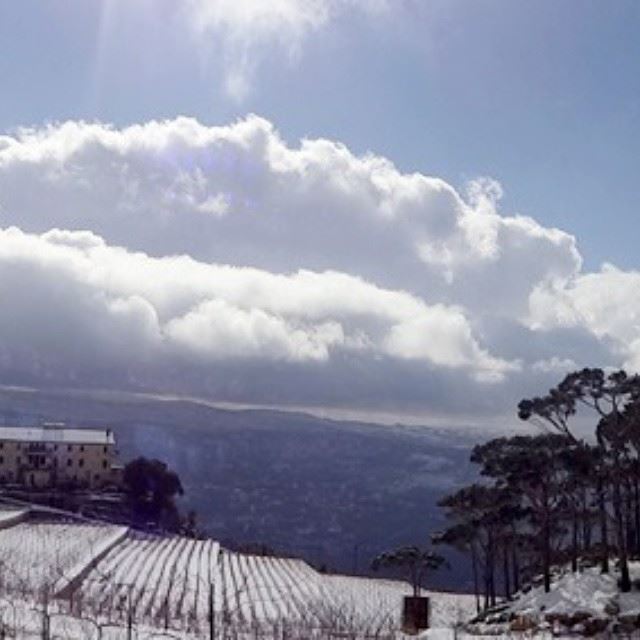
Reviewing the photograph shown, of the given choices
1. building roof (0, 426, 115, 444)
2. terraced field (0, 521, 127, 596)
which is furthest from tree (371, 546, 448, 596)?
building roof (0, 426, 115, 444)

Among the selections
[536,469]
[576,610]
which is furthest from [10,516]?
[576,610]

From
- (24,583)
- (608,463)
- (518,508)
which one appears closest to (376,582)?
(518,508)

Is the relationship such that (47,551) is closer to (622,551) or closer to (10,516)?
(10,516)

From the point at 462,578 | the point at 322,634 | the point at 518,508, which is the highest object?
the point at 518,508

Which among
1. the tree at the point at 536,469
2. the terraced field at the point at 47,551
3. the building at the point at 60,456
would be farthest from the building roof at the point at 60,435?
the tree at the point at 536,469

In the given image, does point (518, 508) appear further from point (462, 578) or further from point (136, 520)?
point (462, 578)

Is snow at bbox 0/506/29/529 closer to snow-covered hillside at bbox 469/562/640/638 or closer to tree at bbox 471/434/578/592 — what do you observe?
tree at bbox 471/434/578/592
